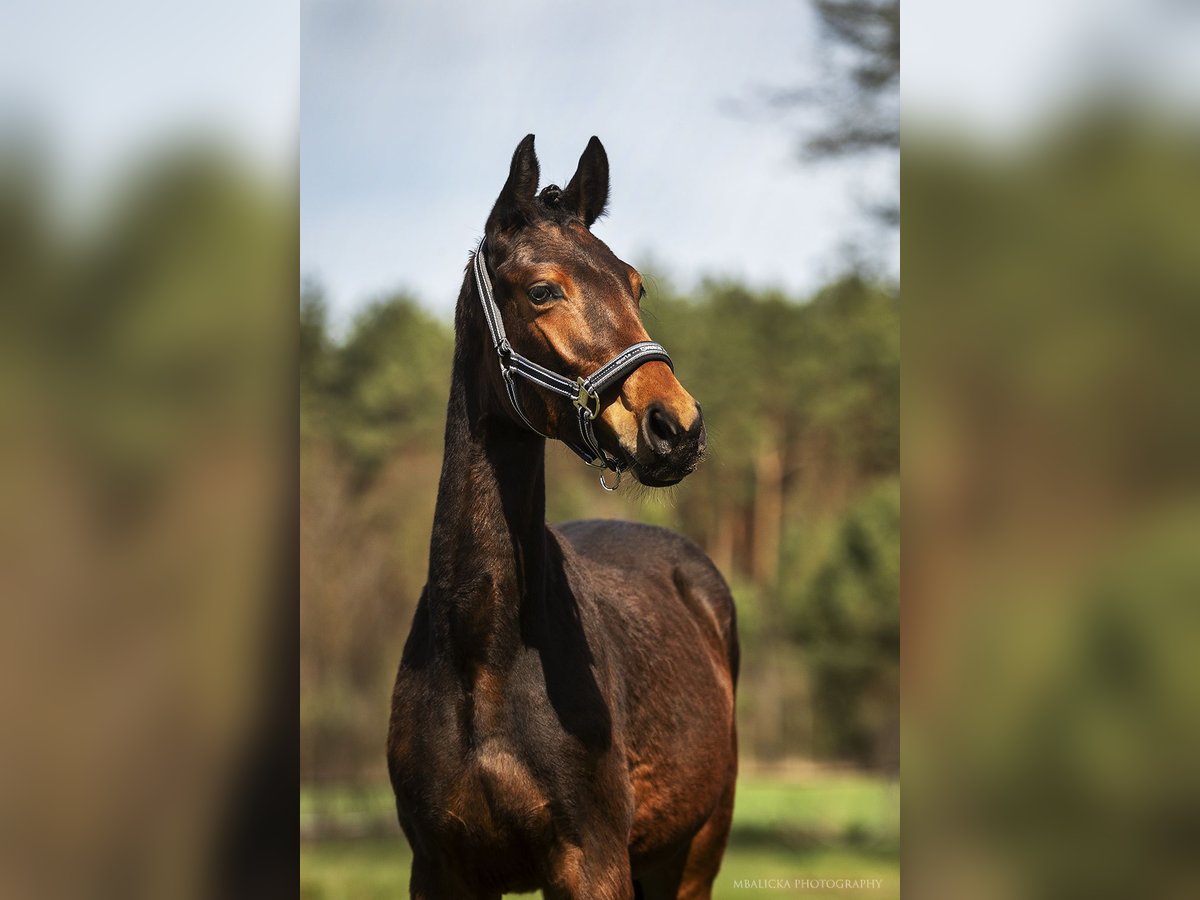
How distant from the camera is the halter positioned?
2.97 metres

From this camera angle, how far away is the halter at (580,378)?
2.97 m

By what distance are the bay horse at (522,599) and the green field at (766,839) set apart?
534cm

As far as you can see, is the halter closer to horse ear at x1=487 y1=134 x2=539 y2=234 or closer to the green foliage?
horse ear at x1=487 y1=134 x2=539 y2=234

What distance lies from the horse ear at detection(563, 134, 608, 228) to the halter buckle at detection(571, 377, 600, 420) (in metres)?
0.77

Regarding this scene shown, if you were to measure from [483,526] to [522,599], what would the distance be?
269 mm

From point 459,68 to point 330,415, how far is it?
4.13m

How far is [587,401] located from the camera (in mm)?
3045

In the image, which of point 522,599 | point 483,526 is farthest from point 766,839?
point 483,526
